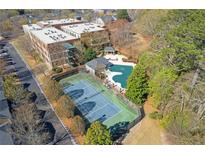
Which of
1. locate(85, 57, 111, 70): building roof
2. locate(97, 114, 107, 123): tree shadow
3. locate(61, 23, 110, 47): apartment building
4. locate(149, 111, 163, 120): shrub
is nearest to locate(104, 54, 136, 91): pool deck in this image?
locate(85, 57, 111, 70): building roof

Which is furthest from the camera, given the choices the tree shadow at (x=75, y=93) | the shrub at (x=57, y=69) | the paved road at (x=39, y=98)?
the shrub at (x=57, y=69)

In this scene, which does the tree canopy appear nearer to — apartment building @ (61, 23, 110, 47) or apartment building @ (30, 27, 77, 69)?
apartment building @ (30, 27, 77, 69)

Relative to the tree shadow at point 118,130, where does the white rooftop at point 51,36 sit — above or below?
above

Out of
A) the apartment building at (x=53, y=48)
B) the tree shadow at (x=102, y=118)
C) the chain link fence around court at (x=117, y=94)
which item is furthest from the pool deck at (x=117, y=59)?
the tree shadow at (x=102, y=118)

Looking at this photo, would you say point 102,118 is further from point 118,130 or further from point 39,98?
point 39,98

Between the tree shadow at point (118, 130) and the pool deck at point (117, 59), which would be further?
the pool deck at point (117, 59)

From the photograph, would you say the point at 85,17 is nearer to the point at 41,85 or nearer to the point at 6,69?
the point at 6,69

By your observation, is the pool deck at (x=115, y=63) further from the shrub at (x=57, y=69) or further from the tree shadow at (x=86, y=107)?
the shrub at (x=57, y=69)
